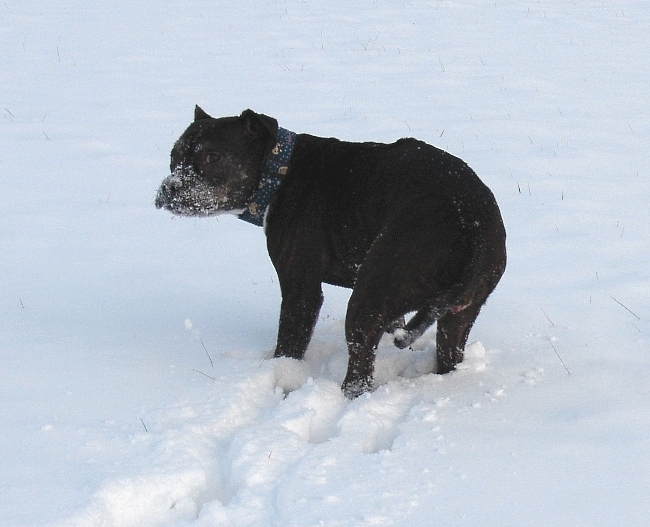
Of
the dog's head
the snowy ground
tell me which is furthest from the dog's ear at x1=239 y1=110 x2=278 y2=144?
the snowy ground

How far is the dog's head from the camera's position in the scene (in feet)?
14.0

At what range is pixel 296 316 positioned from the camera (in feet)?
13.8

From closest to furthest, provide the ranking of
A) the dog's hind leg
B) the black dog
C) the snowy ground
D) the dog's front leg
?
the snowy ground, the black dog, the dog's hind leg, the dog's front leg

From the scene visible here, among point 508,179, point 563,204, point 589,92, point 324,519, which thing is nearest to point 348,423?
point 324,519

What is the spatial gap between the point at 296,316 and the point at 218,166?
35.8 inches

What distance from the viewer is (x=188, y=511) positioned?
295 cm

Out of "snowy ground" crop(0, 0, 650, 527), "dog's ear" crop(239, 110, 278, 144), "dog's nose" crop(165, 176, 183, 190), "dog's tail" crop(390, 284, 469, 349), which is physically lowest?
"snowy ground" crop(0, 0, 650, 527)

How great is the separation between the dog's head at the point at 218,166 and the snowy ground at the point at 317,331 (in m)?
0.83

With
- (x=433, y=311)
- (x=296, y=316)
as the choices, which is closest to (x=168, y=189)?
(x=296, y=316)

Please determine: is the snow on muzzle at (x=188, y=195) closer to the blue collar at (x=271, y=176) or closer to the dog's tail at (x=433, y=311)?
the blue collar at (x=271, y=176)

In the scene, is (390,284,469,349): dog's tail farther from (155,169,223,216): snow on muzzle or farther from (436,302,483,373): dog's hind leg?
(155,169,223,216): snow on muzzle

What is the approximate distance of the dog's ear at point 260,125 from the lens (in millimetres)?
4250

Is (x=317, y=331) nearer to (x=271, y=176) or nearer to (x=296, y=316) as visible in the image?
(x=296, y=316)

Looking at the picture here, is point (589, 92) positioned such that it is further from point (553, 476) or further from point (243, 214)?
point (553, 476)
